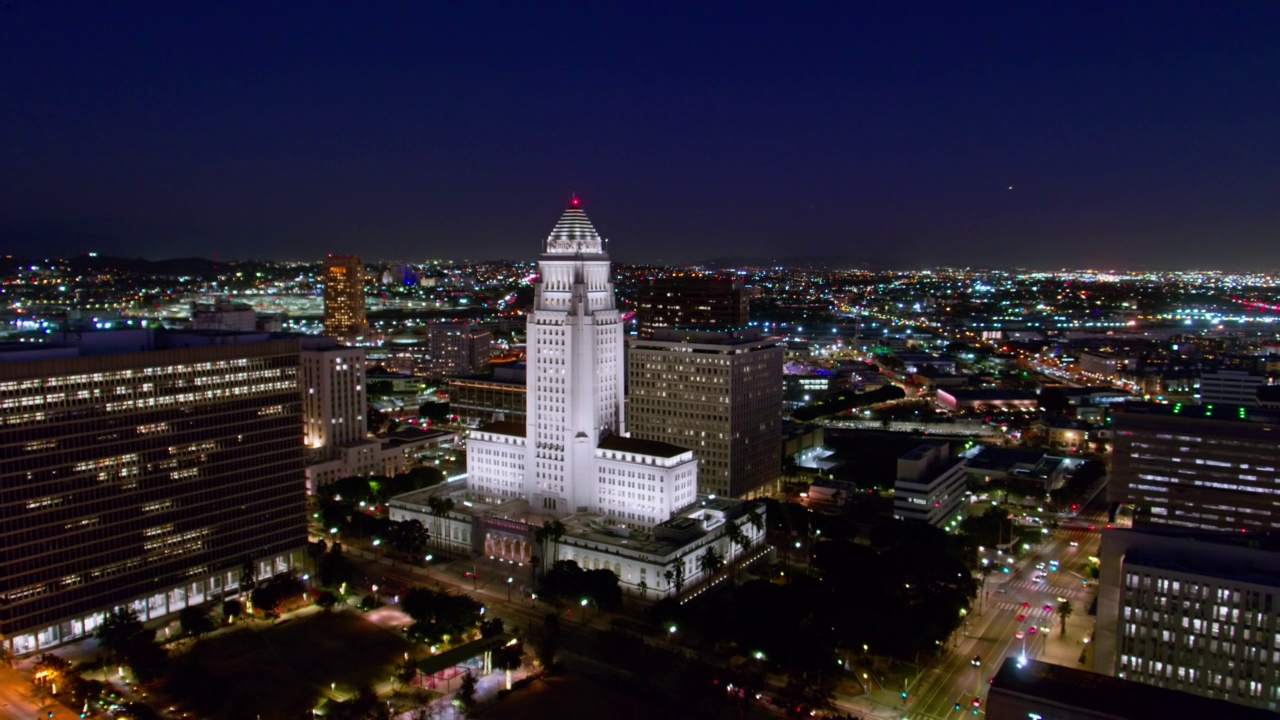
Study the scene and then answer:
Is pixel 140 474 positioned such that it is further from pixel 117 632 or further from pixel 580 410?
pixel 580 410

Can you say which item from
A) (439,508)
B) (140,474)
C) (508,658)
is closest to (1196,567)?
(508,658)

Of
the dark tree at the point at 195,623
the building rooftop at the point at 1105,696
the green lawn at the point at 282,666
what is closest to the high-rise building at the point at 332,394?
the dark tree at the point at 195,623

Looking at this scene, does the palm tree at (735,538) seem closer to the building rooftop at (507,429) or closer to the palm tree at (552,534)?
the palm tree at (552,534)

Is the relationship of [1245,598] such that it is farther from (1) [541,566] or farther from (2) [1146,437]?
(1) [541,566]

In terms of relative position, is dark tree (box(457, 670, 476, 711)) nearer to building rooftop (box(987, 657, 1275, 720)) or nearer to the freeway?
the freeway

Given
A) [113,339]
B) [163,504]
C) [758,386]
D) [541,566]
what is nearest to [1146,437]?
[758,386]

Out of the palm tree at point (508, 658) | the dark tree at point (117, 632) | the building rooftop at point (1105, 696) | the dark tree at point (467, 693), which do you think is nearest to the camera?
the building rooftop at point (1105, 696)
